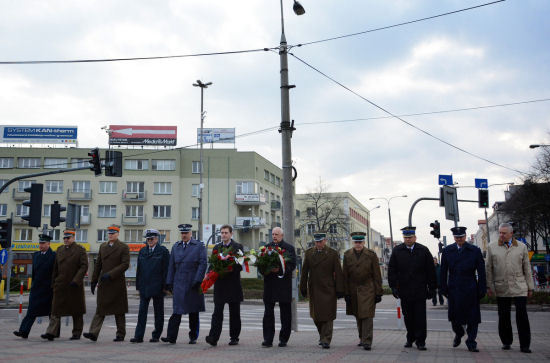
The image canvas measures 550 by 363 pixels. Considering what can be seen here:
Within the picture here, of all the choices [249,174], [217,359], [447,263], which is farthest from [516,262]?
[249,174]

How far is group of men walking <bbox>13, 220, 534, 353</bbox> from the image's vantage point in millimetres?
9328

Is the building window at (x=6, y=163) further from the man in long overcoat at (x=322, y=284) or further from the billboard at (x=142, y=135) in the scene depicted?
the man in long overcoat at (x=322, y=284)

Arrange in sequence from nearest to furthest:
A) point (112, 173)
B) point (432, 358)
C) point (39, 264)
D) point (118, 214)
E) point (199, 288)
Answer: point (432, 358) → point (199, 288) → point (39, 264) → point (112, 173) → point (118, 214)

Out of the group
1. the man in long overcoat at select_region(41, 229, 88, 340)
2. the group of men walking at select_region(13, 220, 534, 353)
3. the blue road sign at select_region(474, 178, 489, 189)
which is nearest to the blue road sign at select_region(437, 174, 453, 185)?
the blue road sign at select_region(474, 178, 489, 189)

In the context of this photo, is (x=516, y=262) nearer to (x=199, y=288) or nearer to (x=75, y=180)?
(x=199, y=288)

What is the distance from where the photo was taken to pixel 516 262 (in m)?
9.35

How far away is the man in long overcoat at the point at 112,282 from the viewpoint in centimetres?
1048

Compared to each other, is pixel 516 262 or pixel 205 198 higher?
pixel 205 198

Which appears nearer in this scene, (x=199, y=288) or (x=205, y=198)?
(x=199, y=288)

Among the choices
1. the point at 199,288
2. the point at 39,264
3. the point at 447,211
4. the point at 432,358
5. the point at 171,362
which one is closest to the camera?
the point at 171,362

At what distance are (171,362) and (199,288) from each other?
2404 millimetres

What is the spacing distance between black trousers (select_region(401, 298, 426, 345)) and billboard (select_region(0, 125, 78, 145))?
68318 mm

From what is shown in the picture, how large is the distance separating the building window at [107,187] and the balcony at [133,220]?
3.63m

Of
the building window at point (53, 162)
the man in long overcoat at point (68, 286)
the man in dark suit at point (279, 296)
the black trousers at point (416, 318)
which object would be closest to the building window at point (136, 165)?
the building window at point (53, 162)
